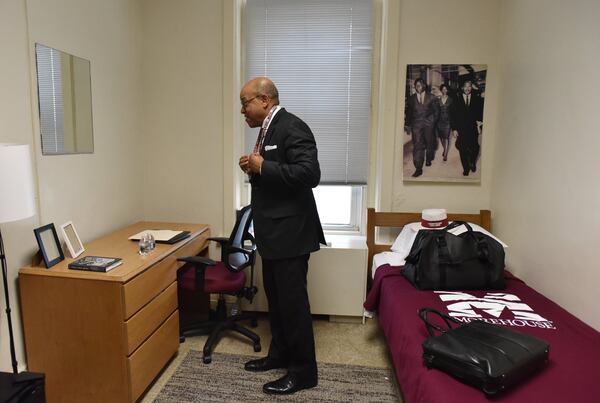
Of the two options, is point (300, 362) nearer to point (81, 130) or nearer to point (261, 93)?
point (261, 93)

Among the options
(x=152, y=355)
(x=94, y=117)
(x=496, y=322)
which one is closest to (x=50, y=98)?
(x=94, y=117)

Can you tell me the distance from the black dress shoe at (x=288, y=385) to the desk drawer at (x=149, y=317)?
67 cm

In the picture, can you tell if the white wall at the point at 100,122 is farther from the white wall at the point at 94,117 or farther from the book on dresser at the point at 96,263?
the book on dresser at the point at 96,263

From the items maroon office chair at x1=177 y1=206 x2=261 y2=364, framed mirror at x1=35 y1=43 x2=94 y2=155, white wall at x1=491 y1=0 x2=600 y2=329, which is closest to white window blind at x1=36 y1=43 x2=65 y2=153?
framed mirror at x1=35 y1=43 x2=94 y2=155

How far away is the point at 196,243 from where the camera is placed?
9.10 ft

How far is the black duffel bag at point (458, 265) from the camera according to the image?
2.21m

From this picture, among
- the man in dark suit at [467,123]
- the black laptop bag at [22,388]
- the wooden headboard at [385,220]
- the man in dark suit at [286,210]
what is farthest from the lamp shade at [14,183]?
the man in dark suit at [467,123]

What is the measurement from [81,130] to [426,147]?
2246 millimetres

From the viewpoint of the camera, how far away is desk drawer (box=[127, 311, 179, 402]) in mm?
1945

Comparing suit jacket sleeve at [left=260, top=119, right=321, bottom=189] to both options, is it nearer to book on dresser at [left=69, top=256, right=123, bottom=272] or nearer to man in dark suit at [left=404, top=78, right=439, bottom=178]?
book on dresser at [left=69, top=256, right=123, bottom=272]

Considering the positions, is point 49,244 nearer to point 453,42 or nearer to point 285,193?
point 285,193

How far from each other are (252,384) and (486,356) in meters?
1.31

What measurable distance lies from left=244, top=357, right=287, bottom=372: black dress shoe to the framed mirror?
1.57 m

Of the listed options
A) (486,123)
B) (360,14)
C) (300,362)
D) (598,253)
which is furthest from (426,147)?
(300,362)
